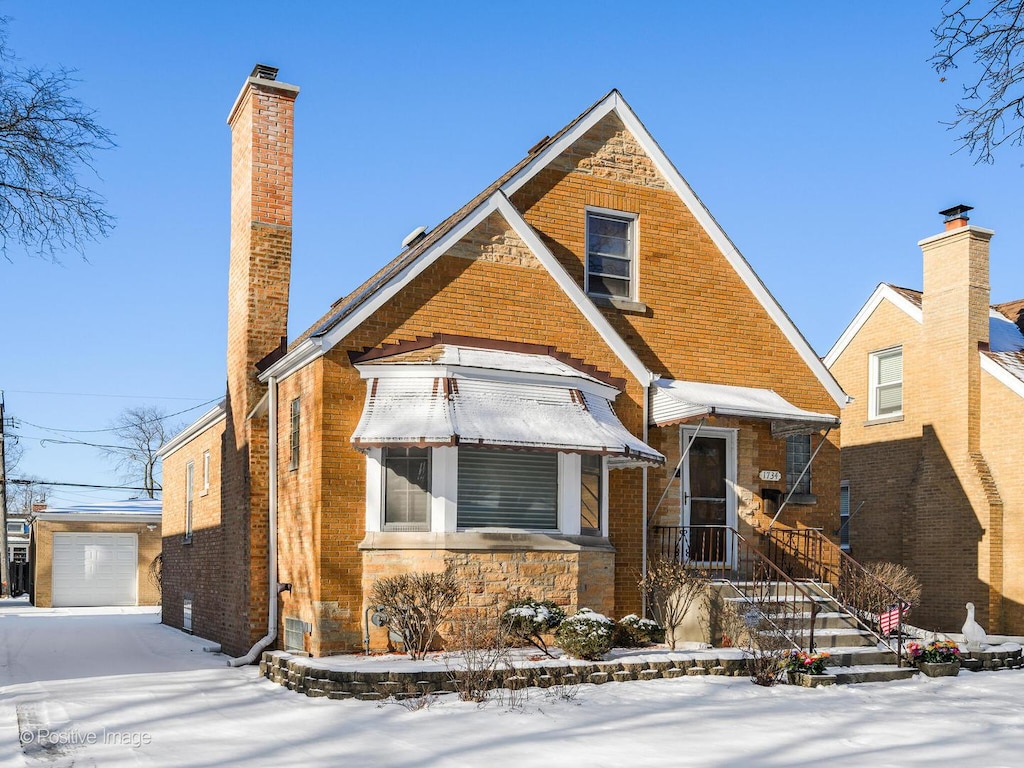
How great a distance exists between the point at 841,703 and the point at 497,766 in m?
4.59

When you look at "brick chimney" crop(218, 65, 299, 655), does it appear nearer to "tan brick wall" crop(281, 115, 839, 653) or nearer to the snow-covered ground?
"tan brick wall" crop(281, 115, 839, 653)

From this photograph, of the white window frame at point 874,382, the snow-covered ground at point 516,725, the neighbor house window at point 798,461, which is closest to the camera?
the snow-covered ground at point 516,725

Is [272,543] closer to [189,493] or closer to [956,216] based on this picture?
[189,493]

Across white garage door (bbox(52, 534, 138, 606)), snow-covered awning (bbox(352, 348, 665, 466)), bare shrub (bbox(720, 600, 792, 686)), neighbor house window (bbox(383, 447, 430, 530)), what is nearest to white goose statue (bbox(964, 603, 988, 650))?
bare shrub (bbox(720, 600, 792, 686))

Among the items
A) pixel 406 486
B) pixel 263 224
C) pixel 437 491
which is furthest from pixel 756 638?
pixel 263 224

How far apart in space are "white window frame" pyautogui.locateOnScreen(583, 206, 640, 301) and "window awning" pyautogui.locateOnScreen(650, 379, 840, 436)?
1.49m

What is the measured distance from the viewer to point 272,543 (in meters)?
14.5

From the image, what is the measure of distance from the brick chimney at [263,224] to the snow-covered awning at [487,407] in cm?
273

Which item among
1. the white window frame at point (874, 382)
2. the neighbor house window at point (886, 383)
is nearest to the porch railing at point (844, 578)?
the neighbor house window at point (886, 383)

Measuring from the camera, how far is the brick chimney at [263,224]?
15117 millimetres

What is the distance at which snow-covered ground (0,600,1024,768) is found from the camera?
841 cm

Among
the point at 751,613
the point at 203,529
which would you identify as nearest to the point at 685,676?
the point at 751,613

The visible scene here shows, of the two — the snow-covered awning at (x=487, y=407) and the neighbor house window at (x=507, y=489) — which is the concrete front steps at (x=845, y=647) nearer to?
the neighbor house window at (x=507, y=489)

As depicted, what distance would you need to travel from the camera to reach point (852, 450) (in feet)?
76.1
